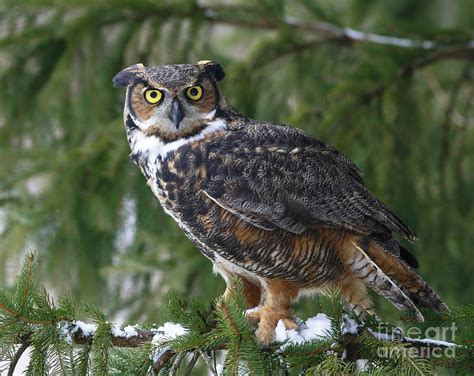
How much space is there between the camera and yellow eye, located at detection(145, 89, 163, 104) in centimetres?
266

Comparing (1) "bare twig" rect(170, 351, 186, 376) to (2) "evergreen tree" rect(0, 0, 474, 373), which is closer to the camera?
(1) "bare twig" rect(170, 351, 186, 376)

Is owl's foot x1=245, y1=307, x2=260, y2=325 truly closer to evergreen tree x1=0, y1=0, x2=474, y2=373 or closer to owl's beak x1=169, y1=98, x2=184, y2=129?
owl's beak x1=169, y1=98, x2=184, y2=129

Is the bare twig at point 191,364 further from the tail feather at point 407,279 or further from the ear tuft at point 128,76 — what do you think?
the ear tuft at point 128,76

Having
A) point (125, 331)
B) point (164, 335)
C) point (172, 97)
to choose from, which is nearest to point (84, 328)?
point (125, 331)

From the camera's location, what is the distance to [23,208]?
13.1ft

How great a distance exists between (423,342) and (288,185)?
70cm

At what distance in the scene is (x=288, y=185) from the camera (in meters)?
2.70

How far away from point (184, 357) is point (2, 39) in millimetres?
2380

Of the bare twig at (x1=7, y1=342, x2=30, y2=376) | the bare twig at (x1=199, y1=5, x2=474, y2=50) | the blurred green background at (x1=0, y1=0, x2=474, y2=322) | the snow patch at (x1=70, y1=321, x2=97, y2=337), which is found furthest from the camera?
the bare twig at (x1=199, y1=5, x2=474, y2=50)

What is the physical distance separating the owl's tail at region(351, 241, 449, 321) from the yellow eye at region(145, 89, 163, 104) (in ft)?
2.74

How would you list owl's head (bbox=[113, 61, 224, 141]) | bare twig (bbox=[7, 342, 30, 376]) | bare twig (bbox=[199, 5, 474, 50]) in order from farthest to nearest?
1. bare twig (bbox=[199, 5, 474, 50])
2. owl's head (bbox=[113, 61, 224, 141])
3. bare twig (bbox=[7, 342, 30, 376])

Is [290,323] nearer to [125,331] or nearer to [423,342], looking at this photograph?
[423,342]

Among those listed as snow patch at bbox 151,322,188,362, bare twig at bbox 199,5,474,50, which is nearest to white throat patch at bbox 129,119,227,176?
snow patch at bbox 151,322,188,362

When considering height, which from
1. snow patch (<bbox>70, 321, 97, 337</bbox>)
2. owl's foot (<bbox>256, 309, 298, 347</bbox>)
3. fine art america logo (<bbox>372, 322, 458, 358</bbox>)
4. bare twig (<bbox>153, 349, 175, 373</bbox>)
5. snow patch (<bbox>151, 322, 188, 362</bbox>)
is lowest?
owl's foot (<bbox>256, 309, 298, 347</bbox>)
